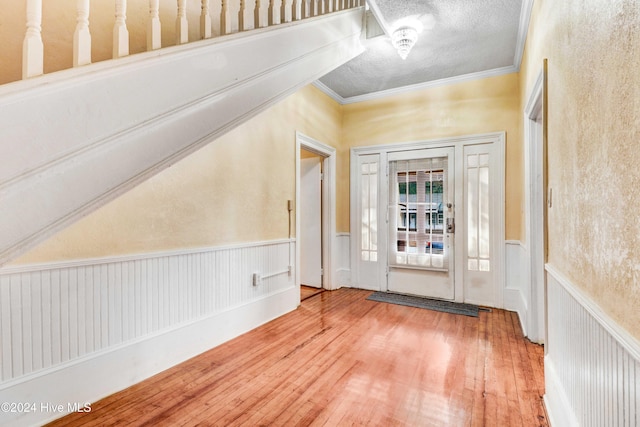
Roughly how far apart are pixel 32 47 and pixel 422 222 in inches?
154

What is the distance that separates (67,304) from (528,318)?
11.5ft

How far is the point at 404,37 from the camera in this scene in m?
2.67

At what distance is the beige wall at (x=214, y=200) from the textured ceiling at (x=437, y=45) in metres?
0.79

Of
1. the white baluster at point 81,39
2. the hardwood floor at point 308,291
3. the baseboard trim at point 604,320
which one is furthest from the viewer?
the hardwood floor at point 308,291

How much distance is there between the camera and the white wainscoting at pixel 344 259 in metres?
4.53

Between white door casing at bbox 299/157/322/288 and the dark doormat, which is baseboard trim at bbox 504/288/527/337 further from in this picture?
white door casing at bbox 299/157/322/288

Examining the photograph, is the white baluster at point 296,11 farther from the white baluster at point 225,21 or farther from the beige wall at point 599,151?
the beige wall at point 599,151

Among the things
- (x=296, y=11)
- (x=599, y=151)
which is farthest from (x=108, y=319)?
(x=599, y=151)

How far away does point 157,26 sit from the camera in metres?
1.21

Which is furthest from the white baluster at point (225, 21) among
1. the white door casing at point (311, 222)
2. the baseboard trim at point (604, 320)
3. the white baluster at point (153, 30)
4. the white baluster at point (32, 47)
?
the white door casing at point (311, 222)

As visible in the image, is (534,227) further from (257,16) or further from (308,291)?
(308,291)

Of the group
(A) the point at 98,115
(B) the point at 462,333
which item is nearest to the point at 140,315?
(A) the point at 98,115

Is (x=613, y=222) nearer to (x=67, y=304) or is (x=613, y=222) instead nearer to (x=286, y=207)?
(x=67, y=304)

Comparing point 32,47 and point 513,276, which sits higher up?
point 32,47
